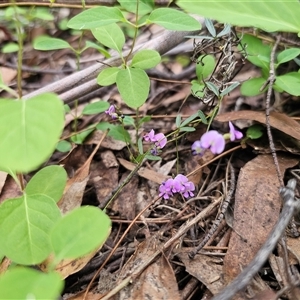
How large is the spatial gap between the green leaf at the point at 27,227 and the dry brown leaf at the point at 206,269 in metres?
0.45

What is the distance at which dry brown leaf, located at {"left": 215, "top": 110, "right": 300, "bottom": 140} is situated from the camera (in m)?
1.64

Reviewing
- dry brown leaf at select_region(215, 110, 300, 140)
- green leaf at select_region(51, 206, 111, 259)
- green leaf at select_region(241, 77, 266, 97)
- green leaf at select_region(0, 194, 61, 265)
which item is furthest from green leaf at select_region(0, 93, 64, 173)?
green leaf at select_region(241, 77, 266, 97)

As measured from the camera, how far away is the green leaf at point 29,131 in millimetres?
881

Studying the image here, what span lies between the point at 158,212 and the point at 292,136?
0.62m

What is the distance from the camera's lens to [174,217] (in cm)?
150

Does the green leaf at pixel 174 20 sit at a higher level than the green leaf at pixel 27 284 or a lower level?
higher

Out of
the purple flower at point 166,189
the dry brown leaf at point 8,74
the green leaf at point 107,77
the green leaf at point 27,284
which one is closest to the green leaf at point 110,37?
the green leaf at point 107,77

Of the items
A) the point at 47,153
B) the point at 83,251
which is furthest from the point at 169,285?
the point at 47,153

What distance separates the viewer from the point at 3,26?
314 centimetres

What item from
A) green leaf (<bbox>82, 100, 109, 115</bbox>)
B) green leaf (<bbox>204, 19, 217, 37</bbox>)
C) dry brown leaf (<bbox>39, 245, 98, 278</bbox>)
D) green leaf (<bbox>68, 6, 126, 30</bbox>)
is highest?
green leaf (<bbox>68, 6, 126, 30</bbox>)

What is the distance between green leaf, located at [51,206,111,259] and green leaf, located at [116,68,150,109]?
1.75 feet

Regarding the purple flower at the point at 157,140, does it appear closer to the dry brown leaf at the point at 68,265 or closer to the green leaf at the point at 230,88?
the green leaf at the point at 230,88

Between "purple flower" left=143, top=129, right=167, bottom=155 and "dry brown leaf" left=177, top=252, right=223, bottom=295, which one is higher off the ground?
"purple flower" left=143, top=129, right=167, bottom=155

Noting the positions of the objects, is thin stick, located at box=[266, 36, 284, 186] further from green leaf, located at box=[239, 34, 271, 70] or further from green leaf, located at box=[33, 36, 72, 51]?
green leaf, located at box=[33, 36, 72, 51]
